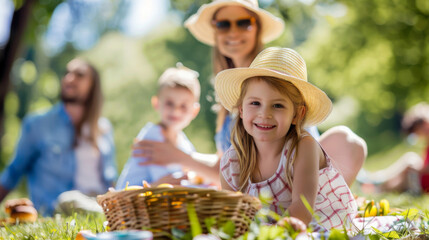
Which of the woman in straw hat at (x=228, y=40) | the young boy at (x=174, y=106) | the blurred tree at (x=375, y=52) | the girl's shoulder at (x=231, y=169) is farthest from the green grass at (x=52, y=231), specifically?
the blurred tree at (x=375, y=52)

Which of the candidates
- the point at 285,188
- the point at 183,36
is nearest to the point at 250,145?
the point at 285,188

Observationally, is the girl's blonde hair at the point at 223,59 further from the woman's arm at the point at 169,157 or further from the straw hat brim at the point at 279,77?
the straw hat brim at the point at 279,77

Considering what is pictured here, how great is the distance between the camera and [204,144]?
18.1 m

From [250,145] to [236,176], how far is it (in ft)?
0.59

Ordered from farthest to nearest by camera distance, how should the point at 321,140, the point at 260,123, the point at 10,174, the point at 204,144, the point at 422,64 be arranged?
the point at 204,144 < the point at 422,64 < the point at 10,174 < the point at 321,140 < the point at 260,123

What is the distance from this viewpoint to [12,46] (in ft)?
25.4

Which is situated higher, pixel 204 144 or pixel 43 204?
pixel 43 204

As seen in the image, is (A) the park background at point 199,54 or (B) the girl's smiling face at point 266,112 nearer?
(B) the girl's smiling face at point 266,112

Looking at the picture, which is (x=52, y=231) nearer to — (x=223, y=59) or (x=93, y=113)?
(x=223, y=59)

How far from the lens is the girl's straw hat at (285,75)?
8.21ft

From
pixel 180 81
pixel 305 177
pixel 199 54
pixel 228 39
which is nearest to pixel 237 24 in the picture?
pixel 228 39

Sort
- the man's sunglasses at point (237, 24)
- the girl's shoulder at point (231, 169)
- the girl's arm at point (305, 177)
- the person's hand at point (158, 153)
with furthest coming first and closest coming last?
the man's sunglasses at point (237, 24) → the person's hand at point (158, 153) → the girl's shoulder at point (231, 169) → the girl's arm at point (305, 177)

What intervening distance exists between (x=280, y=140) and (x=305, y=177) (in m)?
0.35

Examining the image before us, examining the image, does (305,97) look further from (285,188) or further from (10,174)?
(10,174)
